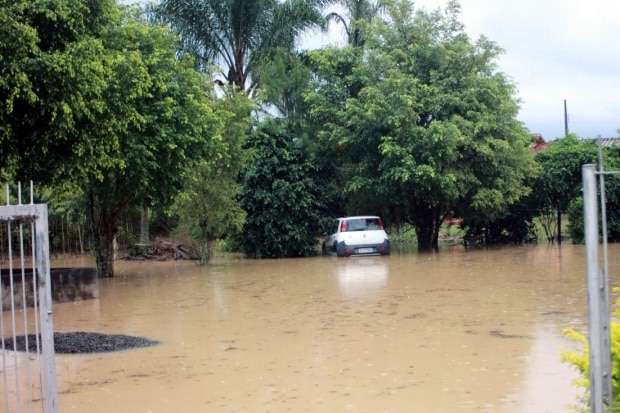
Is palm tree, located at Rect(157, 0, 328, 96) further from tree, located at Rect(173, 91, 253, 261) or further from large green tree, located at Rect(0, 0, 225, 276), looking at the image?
large green tree, located at Rect(0, 0, 225, 276)

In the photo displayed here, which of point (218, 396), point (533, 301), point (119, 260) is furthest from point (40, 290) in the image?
point (119, 260)

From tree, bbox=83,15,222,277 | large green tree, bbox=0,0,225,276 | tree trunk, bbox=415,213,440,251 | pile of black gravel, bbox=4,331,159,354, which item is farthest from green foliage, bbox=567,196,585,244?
pile of black gravel, bbox=4,331,159,354

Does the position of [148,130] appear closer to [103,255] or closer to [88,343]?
[103,255]

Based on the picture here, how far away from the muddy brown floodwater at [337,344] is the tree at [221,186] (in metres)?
6.60

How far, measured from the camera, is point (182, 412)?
724cm

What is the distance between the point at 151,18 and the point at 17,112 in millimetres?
20490

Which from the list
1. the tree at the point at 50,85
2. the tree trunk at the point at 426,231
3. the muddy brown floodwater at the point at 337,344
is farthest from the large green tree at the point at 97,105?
the tree trunk at the point at 426,231

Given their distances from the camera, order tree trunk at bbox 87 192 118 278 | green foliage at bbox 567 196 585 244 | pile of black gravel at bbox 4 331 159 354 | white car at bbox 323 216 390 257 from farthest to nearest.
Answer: green foliage at bbox 567 196 585 244 → white car at bbox 323 216 390 257 → tree trunk at bbox 87 192 118 278 → pile of black gravel at bbox 4 331 159 354

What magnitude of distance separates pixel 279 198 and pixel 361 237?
3.93 meters

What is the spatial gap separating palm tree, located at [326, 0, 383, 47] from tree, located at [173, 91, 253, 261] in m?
9.35

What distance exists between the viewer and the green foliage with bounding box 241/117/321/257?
30.1m

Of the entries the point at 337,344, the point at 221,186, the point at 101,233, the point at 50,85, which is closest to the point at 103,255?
the point at 101,233

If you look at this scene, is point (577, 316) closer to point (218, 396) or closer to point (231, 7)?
point (218, 396)

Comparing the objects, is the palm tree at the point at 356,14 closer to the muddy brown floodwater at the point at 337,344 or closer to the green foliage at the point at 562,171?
the green foliage at the point at 562,171
